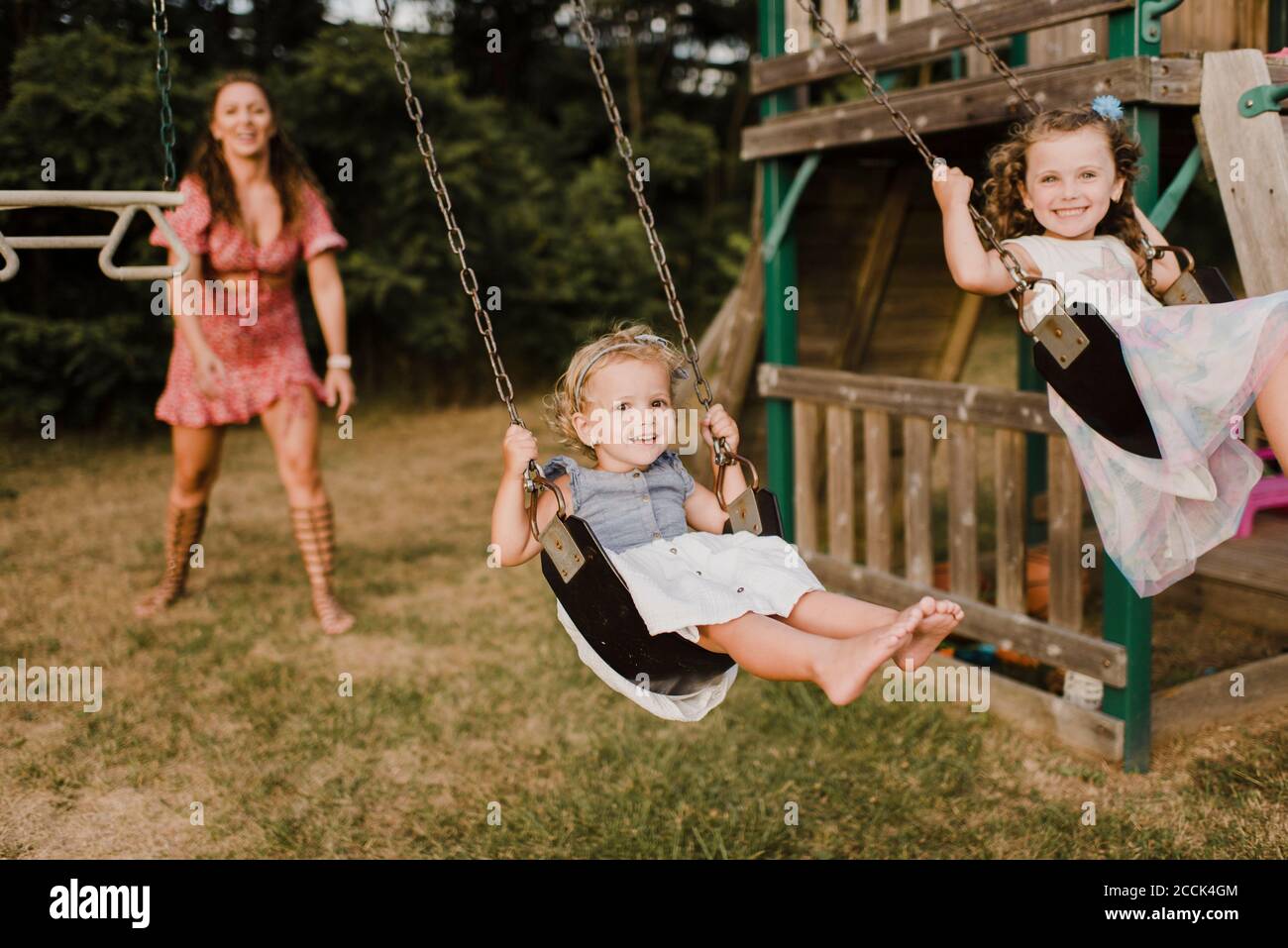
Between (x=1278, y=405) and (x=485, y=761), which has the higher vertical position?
(x=1278, y=405)

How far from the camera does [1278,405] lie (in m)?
2.45

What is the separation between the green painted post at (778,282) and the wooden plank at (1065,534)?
1.30 metres

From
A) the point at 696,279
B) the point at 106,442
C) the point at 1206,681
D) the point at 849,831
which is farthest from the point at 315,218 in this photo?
the point at 696,279

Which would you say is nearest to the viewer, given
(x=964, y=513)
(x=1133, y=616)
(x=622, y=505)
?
(x=622, y=505)

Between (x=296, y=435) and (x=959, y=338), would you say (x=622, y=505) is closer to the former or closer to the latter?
(x=296, y=435)

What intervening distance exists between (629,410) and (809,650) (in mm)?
743

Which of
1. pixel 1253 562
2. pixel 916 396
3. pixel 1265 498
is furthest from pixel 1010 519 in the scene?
pixel 1265 498

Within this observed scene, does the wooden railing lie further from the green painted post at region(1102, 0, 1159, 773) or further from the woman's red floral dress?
the woman's red floral dress

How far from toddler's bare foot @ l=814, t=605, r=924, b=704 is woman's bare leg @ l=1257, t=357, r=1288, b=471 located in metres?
0.87

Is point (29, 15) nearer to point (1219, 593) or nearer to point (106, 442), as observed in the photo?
point (106, 442)

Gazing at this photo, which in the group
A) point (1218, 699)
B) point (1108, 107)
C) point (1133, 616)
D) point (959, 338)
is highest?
point (1108, 107)
